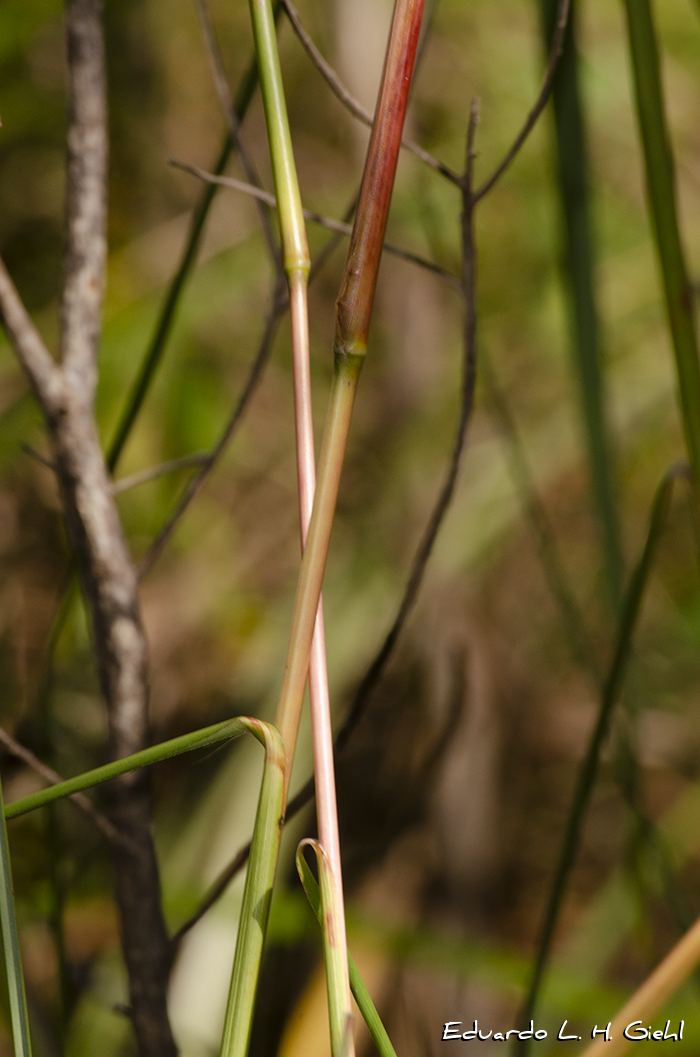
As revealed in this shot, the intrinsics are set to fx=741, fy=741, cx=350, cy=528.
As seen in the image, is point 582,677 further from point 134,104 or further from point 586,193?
point 134,104

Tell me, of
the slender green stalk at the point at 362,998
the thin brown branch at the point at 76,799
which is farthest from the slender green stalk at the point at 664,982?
the thin brown branch at the point at 76,799

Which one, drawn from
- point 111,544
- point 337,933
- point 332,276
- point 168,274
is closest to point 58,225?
point 168,274

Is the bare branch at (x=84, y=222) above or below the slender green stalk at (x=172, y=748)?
above

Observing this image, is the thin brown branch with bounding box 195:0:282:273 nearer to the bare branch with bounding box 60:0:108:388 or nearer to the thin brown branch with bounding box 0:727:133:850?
the bare branch with bounding box 60:0:108:388

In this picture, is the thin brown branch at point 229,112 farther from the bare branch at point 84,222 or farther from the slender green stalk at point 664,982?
the slender green stalk at point 664,982

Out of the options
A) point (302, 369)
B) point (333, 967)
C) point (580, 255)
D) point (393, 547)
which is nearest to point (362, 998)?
point (333, 967)

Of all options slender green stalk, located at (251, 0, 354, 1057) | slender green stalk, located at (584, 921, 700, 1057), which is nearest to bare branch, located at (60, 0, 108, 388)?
slender green stalk, located at (251, 0, 354, 1057)

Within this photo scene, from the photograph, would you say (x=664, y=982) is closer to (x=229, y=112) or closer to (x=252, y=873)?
(x=252, y=873)
